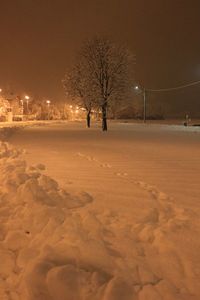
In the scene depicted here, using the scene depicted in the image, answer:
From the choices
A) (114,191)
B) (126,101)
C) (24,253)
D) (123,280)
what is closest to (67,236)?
(24,253)

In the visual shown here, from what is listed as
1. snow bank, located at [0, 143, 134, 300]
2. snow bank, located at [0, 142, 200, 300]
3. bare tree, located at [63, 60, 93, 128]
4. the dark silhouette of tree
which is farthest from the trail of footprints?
bare tree, located at [63, 60, 93, 128]

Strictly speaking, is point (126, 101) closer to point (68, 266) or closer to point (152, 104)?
point (68, 266)

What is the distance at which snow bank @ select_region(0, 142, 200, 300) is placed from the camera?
148 inches

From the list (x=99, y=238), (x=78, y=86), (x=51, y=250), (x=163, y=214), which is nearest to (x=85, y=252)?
(x=51, y=250)

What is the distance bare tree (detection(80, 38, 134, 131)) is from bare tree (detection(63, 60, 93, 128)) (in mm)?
2091

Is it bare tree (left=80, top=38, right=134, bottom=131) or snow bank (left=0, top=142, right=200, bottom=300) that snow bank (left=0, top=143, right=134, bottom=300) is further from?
bare tree (left=80, top=38, right=134, bottom=131)

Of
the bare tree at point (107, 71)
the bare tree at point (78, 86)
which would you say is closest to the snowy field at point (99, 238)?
the bare tree at point (107, 71)

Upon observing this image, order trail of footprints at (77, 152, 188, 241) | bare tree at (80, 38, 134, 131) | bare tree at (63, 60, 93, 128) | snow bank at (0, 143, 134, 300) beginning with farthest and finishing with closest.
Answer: bare tree at (63, 60, 93, 128) < bare tree at (80, 38, 134, 131) < trail of footprints at (77, 152, 188, 241) < snow bank at (0, 143, 134, 300)

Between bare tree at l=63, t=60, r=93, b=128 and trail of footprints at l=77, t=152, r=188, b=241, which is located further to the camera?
bare tree at l=63, t=60, r=93, b=128

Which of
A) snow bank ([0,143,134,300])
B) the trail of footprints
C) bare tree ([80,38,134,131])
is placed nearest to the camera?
snow bank ([0,143,134,300])

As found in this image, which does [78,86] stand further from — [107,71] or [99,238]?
[99,238]

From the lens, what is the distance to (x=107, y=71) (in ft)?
132

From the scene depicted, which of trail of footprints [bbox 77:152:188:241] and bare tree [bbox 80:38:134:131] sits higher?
bare tree [bbox 80:38:134:131]

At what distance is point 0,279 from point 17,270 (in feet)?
0.86
